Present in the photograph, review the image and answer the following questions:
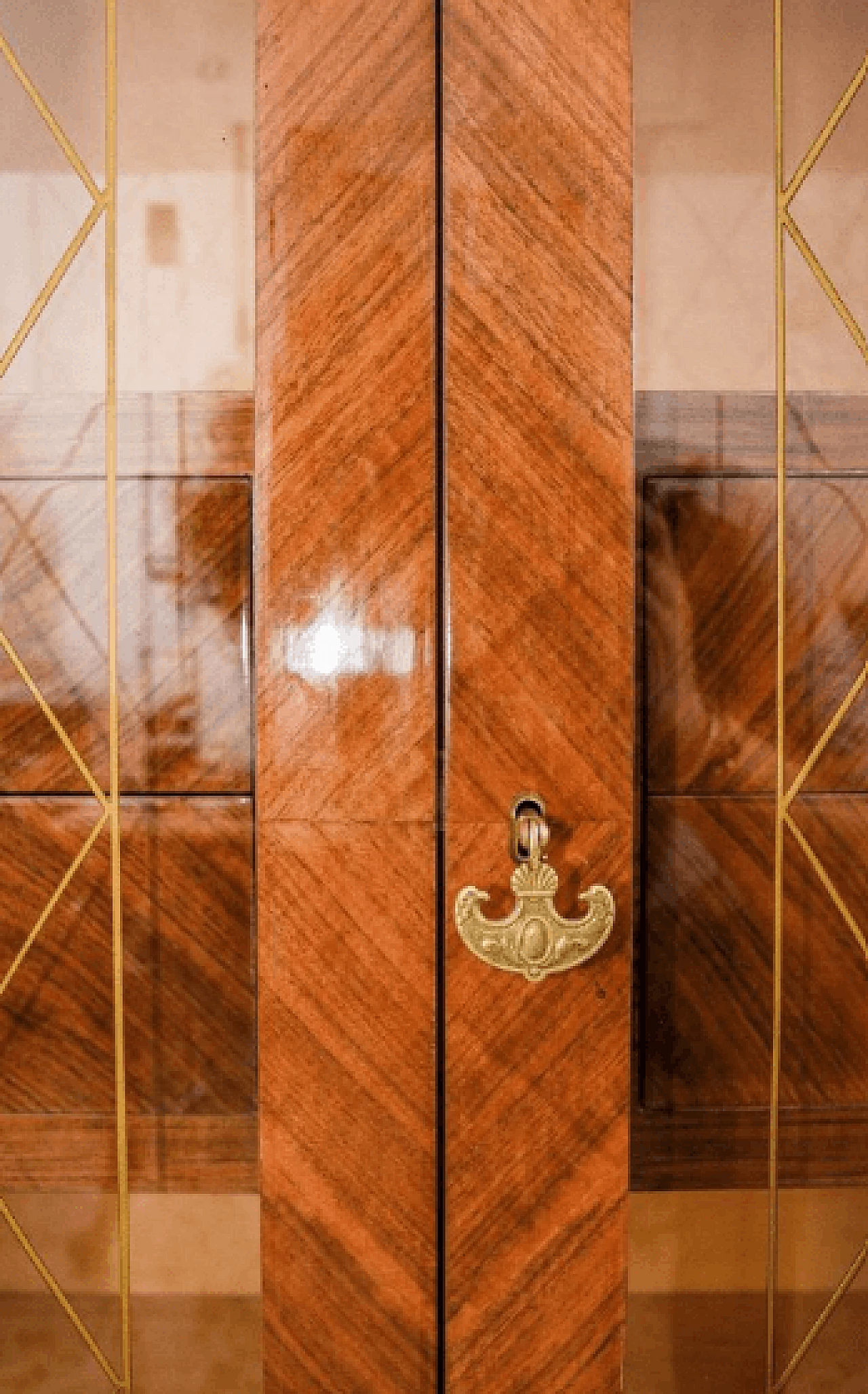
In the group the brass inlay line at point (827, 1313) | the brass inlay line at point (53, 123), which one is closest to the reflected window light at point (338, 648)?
the brass inlay line at point (53, 123)

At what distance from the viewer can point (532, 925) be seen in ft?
2.82

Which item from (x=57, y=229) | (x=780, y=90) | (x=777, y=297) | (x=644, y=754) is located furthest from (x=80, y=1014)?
(x=780, y=90)

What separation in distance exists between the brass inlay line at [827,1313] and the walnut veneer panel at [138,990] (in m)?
0.43

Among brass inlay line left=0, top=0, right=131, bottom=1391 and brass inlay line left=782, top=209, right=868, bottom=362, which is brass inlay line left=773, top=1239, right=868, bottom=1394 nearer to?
brass inlay line left=0, top=0, right=131, bottom=1391

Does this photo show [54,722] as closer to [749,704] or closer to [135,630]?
[135,630]

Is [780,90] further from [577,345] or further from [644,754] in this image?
[644,754]

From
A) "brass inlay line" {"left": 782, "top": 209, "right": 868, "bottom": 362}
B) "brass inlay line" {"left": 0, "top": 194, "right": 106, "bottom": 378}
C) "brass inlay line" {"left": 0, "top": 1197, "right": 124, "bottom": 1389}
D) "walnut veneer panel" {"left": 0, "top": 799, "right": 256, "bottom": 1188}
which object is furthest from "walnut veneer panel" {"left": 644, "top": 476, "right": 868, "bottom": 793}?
"brass inlay line" {"left": 0, "top": 1197, "right": 124, "bottom": 1389}

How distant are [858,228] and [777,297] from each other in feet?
0.25

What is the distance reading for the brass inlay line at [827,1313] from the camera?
35.2 inches

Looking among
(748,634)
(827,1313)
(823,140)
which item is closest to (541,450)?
(748,634)

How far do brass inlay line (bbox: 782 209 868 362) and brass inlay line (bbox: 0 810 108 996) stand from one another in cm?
64

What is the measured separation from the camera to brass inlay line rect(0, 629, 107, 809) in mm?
869

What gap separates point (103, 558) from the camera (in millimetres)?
864

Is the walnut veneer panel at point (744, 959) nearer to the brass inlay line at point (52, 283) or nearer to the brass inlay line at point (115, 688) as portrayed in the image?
the brass inlay line at point (115, 688)
